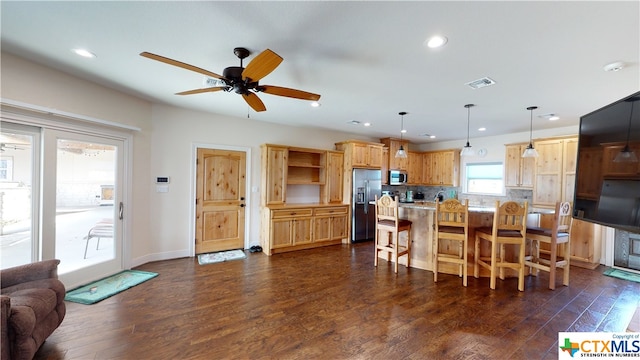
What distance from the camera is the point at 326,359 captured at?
77.8 inches

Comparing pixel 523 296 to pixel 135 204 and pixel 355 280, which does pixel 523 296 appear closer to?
Result: pixel 355 280

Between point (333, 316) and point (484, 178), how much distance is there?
18.4 ft

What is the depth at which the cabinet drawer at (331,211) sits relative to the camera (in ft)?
17.4

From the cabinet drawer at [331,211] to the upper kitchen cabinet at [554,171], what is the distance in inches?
152

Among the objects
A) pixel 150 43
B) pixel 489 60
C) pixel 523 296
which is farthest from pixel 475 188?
pixel 150 43

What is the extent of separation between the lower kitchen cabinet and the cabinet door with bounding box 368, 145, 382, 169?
129 centimetres

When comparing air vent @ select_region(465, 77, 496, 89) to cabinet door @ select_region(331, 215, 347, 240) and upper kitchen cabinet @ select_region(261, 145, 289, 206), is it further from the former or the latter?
cabinet door @ select_region(331, 215, 347, 240)

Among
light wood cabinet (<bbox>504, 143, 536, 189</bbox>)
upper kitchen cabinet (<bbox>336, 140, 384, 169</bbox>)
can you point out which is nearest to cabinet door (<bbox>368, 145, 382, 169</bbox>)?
upper kitchen cabinet (<bbox>336, 140, 384, 169</bbox>)

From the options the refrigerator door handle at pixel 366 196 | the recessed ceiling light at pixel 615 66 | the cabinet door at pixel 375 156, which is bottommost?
the refrigerator door handle at pixel 366 196

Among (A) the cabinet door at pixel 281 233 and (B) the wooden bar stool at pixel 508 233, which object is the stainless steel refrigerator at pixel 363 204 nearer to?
(A) the cabinet door at pixel 281 233

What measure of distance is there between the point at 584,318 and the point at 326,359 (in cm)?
279

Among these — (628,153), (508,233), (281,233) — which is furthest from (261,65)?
(508,233)

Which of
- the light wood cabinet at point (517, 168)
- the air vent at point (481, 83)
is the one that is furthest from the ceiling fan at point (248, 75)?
the light wood cabinet at point (517, 168)

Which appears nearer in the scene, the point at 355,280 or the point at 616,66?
the point at 616,66
